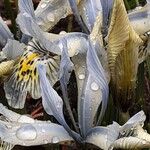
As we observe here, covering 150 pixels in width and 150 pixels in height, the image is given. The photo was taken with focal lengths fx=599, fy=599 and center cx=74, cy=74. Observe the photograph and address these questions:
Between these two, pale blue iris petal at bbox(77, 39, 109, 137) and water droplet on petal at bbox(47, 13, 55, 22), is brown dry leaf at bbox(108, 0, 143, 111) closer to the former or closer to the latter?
pale blue iris petal at bbox(77, 39, 109, 137)

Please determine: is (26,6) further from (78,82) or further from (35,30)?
(78,82)

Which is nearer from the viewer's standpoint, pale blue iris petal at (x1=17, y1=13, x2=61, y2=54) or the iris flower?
the iris flower

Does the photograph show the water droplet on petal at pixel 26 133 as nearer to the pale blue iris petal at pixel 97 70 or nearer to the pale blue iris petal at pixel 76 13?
the pale blue iris petal at pixel 97 70

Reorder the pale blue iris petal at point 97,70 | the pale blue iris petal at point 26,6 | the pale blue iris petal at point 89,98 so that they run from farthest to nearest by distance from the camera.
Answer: the pale blue iris petal at point 26,6
the pale blue iris petal at point 89,98
the pale blue iris petal at point 97,70

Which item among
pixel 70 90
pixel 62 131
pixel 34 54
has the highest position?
pixel 34 54

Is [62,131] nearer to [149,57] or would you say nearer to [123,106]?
[123,106]

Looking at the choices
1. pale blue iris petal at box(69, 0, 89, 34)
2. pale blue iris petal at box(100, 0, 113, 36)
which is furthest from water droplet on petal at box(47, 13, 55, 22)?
pale blue iris petal at box(100, 0, 113, 36)

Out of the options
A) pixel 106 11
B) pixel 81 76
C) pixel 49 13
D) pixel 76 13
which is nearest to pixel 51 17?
pixel 49 13

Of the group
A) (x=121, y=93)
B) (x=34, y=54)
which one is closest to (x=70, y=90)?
(x=34, y=54)

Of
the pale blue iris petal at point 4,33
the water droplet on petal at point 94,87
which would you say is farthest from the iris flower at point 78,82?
the pale blue iris petal at point 4,33
